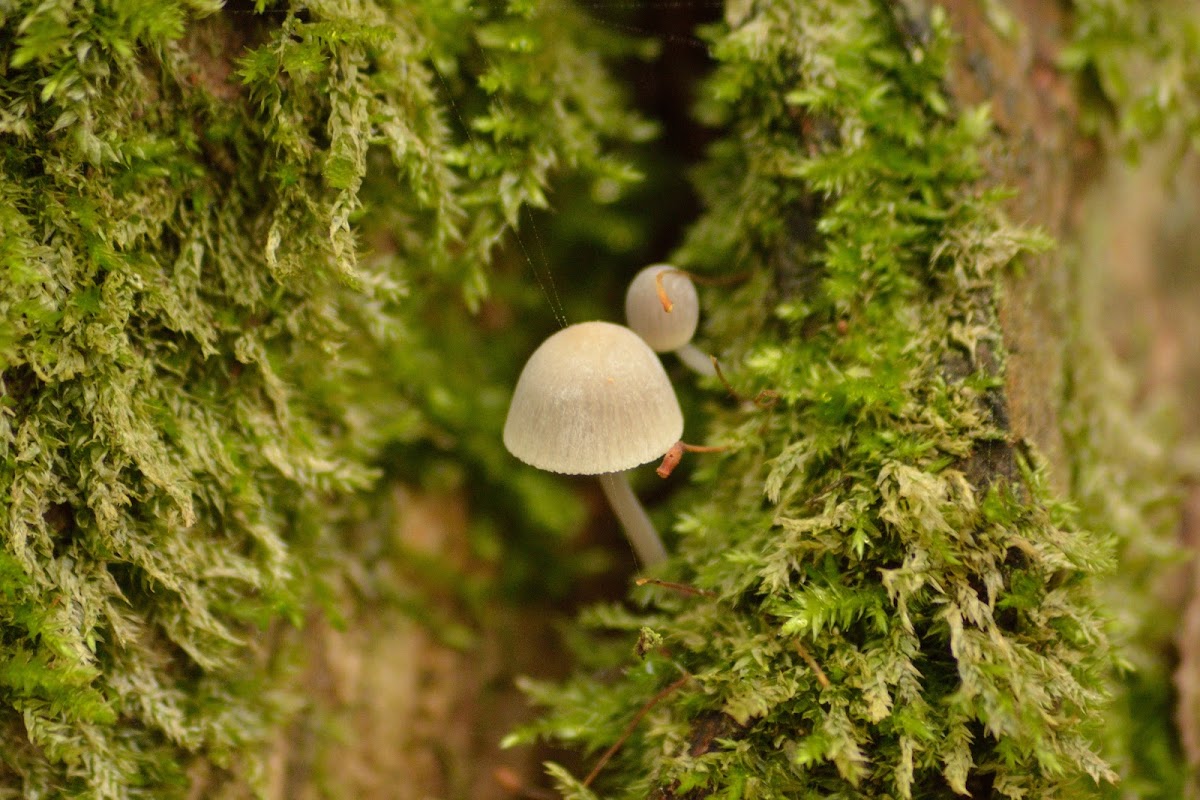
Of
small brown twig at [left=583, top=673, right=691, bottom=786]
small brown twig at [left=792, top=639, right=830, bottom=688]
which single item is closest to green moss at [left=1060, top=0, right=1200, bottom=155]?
small brown twig at [left=792, top=639, right=830, bottom=688]

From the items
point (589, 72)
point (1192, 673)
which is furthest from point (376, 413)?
point (1192, 673)

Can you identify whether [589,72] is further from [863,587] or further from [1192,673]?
[1192,673]

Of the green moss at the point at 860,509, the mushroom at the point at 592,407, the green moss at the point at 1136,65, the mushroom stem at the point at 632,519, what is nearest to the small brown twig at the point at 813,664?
the green moss at the point at 860,509

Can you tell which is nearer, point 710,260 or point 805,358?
point 805,358

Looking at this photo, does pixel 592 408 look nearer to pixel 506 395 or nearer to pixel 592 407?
pixel 592 407

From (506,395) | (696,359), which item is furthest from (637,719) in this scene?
(506,395)

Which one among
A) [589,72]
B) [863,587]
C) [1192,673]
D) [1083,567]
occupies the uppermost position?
[589,72]
